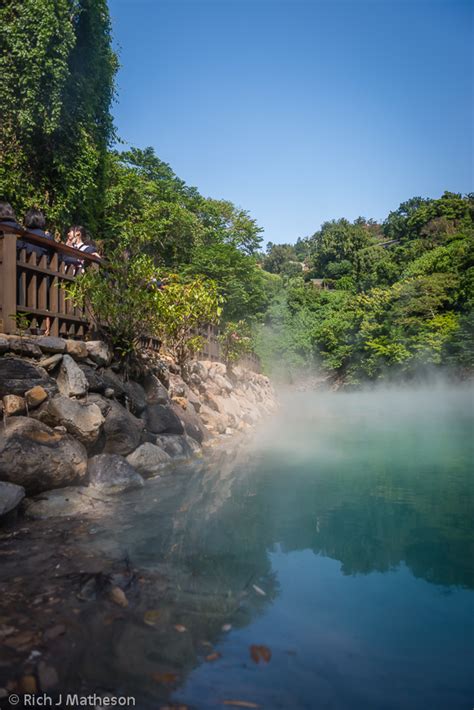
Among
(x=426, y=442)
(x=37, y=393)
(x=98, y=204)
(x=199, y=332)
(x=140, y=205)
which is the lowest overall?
(x=426, y=442)

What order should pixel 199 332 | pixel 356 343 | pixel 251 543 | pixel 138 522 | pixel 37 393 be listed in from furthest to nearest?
pixel 356 343 → pixel 199 332 → pixel 37 393 → pixel 138 522 → pixel 251 543

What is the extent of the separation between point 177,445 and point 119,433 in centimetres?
140

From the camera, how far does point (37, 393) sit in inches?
193

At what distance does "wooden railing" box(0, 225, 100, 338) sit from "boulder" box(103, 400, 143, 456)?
1336 mm

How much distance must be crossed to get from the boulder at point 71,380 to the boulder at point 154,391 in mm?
1893

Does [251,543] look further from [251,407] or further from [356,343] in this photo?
[356,343]

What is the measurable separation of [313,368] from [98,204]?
67.6 feet

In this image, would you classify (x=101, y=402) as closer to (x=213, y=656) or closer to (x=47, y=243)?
(x=47, y=243)

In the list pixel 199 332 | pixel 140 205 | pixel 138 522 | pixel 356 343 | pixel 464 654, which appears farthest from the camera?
pixel 356 343

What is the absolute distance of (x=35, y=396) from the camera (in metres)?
4.87

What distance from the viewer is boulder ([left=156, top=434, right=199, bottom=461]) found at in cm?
669

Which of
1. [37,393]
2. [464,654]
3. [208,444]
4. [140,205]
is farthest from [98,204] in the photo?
[464,654]

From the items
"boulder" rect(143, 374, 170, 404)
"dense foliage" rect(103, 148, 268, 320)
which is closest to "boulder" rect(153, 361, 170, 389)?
"boulder" rect(143, 374, 170, 404)

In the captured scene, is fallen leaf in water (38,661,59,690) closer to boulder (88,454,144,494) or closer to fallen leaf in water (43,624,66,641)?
fallen leaf in water (43,624,66,641)
